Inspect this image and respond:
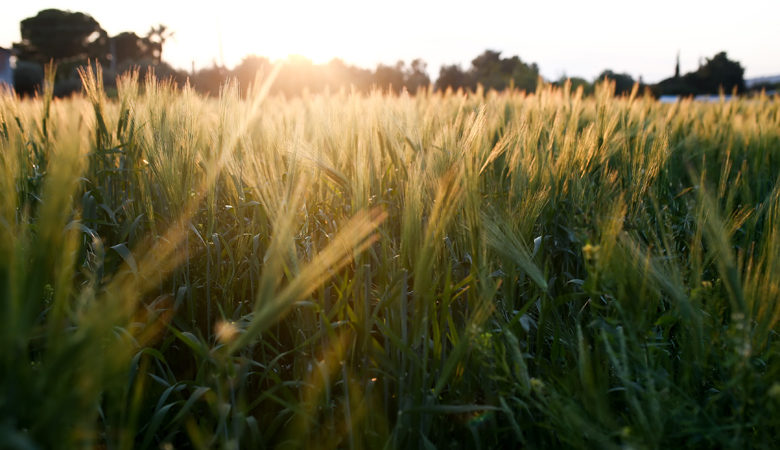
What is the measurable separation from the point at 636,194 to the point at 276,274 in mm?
1485

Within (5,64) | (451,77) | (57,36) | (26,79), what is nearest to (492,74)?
(451,77)

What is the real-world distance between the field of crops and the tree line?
8.85 m

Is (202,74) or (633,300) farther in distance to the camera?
Result: (202,74)

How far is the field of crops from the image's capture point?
86 centimetres

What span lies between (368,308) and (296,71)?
2549cm

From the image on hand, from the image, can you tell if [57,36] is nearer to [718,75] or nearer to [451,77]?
[451,77]

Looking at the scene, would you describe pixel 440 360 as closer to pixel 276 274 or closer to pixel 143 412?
pixel 276 274

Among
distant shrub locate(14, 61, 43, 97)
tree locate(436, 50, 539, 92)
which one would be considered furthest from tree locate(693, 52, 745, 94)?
distant shrub locate(14, 61, 43, 97)

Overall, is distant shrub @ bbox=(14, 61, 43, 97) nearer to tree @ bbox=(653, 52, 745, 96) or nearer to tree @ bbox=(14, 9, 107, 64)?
tree @ bbox=(14, 9, 107, 64)

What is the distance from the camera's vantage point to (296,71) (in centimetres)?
2511

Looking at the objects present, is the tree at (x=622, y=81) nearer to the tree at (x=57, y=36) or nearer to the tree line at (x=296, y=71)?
the tree line at (x=296, y=71)

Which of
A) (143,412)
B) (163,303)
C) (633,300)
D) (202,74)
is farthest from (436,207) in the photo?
(202,74)

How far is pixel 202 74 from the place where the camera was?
87.4ft

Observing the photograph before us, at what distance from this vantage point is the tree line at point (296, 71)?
2233cm
